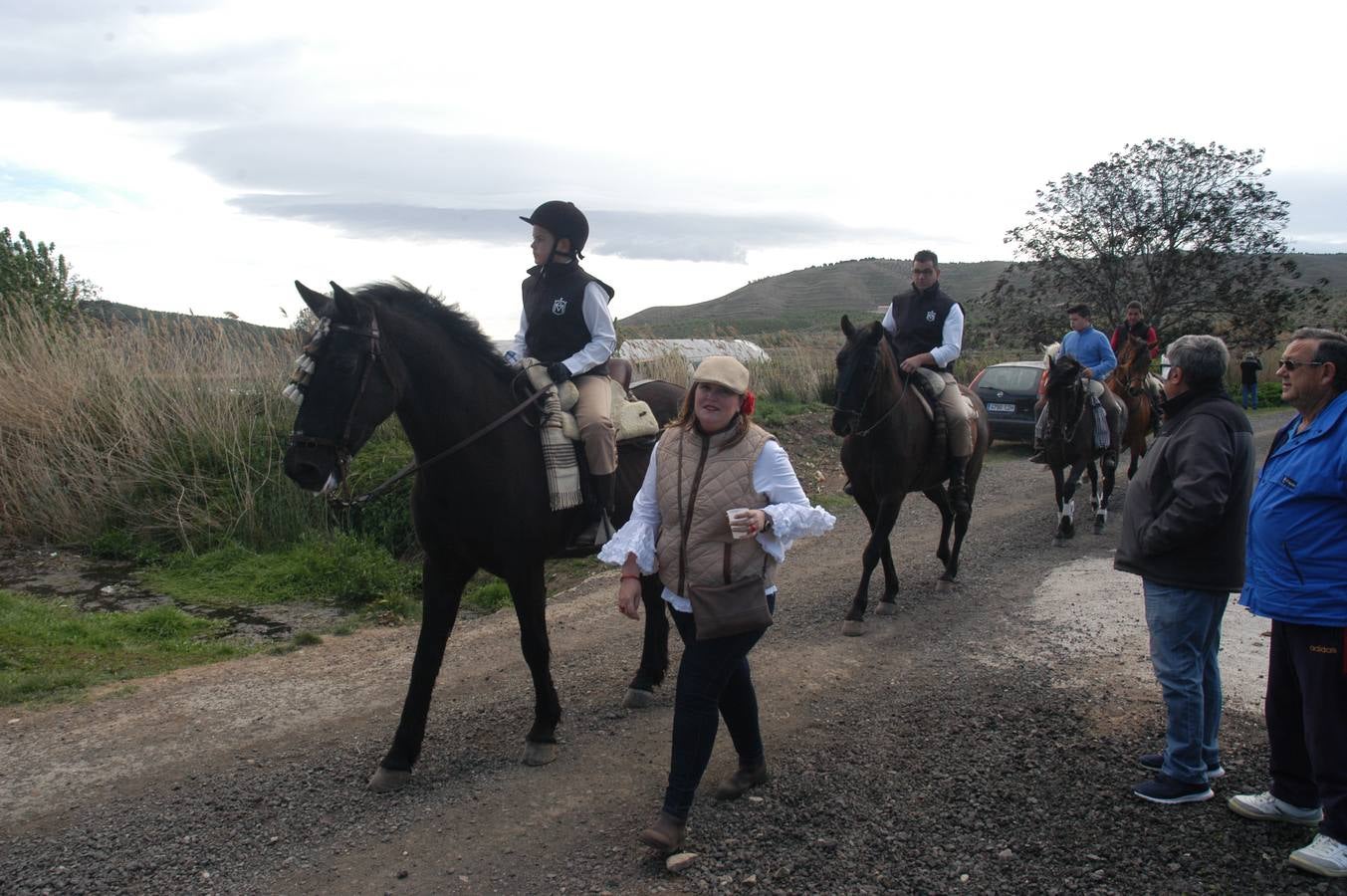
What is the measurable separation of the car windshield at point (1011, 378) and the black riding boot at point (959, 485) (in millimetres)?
10687

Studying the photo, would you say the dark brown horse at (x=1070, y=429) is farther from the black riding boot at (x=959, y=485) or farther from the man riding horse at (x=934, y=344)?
the man riding horse at (x=934, y=344)

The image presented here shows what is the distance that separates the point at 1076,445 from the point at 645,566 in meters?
9.15

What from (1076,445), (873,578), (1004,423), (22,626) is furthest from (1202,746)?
(1004,423)

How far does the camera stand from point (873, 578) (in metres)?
8.83

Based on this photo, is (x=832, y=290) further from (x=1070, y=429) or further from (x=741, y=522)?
(x=741, y=522)

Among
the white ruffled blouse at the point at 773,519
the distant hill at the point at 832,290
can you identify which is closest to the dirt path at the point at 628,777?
the white ruffled blouse at the point at 773,519

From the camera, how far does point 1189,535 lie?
3943mm

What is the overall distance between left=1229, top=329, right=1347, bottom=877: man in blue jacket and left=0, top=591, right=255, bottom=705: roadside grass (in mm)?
7133

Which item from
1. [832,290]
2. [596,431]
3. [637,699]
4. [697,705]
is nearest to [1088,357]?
[637,699]

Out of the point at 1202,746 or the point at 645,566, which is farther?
the point at 1202,746

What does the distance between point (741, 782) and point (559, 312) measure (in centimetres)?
293

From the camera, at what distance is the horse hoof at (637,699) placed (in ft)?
18.8

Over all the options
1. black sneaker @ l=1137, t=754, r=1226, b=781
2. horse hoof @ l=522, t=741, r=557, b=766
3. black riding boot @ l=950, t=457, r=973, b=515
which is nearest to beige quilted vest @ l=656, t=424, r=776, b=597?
horse hoof @ l=522, t=741, r=557, b=766

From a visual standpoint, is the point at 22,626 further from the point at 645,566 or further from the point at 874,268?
the point at 874,268
